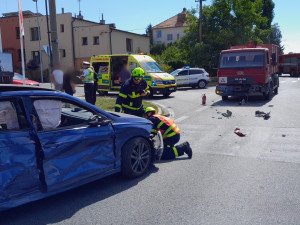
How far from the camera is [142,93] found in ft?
22.5

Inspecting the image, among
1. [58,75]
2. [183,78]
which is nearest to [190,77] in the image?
[183,78]

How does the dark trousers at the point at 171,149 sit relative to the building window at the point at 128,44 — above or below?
below

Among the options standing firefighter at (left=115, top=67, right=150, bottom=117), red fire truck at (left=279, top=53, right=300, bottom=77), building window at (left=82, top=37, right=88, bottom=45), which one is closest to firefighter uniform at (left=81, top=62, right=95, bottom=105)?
standing firefighter at (left=115, top=67, right=150, bottom=117)

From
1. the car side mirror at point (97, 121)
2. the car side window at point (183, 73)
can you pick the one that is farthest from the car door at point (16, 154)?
the car side window at point (183, 73)

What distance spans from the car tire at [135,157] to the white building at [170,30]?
222ft

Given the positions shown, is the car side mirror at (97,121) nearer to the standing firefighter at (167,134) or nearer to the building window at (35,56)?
the standing firefighter at (167,134)

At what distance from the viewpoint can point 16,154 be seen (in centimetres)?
361

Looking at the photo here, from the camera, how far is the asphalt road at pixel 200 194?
3812mm

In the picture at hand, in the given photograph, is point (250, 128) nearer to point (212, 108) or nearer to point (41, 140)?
point (212, 108)

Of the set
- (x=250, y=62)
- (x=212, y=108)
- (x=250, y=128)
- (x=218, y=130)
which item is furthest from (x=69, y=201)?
(x=250, y=62)

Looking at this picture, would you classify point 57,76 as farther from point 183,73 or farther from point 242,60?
point 183,73

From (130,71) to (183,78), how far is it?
788cm

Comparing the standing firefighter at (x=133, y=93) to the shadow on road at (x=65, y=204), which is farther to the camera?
the standing firefighter at (x=133, y=93)

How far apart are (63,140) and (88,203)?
0.93 metres
